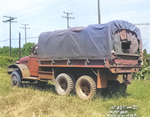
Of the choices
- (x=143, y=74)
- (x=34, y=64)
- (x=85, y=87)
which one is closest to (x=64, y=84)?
(x=85, y=87)

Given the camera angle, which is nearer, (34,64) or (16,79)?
(34,64)

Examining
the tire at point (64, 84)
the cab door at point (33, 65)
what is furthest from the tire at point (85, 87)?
the cab door at point (33, 65)

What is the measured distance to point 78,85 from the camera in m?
7.88

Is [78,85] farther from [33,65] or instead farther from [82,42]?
[33,65]

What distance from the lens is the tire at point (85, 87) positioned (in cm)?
740

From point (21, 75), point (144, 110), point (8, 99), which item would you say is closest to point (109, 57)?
point (144, 110)

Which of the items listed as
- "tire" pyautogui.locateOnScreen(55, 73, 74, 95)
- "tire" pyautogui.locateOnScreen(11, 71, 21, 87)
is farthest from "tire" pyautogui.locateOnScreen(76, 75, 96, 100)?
"tire" pyautogui.locateOnScreen(11, 71, 21, 87)

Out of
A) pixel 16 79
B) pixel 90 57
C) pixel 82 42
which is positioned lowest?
pixel 16 79

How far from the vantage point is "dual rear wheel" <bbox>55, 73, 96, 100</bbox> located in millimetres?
7451

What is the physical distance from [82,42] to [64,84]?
6.70 feet

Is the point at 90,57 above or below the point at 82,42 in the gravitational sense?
below

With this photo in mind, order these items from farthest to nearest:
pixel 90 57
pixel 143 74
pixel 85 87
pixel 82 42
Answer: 1. pixel 143 74
2. pixel 82 42
3. pixel 85 87
4. pixel 90 57

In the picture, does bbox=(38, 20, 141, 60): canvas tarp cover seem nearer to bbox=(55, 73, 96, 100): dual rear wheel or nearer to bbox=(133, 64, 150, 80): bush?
bbox=(55, 73, 96, 100): dual rear wheel

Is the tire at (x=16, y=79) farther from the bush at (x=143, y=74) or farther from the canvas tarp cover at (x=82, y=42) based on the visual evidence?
the bush at (x=143, y=74)
